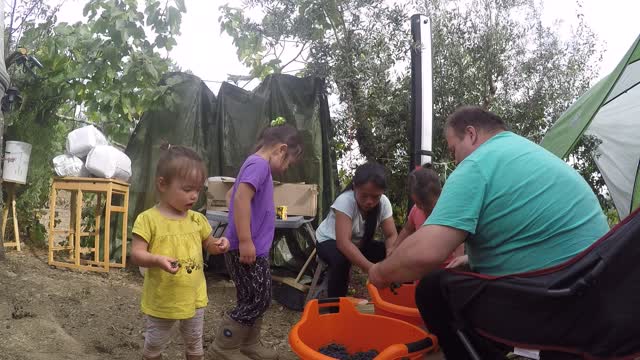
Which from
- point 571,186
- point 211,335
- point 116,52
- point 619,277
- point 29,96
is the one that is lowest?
point 211,335

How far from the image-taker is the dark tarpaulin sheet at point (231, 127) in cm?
412

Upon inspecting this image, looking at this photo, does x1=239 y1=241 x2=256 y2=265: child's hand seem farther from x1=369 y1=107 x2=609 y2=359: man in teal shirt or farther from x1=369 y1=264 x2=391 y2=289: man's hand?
x1=369 y1=107 x2=609 y2=359: man in teal shirt

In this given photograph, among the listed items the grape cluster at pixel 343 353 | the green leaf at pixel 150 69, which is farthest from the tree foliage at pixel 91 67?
the grape cluster at pixel 343 353

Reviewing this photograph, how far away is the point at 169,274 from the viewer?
174 centimetres

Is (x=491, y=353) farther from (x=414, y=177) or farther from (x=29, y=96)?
(x=29, y=96)

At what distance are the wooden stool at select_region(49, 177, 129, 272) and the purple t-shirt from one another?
195 centimetres

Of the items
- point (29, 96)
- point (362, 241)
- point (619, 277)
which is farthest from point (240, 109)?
point (619, 277)

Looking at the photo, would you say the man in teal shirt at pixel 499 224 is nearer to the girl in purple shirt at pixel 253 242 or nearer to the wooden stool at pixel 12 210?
the girl in purple shirt at pixel 253 242

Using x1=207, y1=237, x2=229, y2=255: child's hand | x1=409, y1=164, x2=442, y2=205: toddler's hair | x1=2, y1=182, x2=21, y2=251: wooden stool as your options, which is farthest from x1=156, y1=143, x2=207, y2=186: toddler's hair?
Answer: x1=2, y1=182, x2=21, y2=251: wooden stool

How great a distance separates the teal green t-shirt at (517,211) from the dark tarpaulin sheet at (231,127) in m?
2.81

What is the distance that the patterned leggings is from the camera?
83.8 inches

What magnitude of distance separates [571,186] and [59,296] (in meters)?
2.73

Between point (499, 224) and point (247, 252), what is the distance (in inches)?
42.6

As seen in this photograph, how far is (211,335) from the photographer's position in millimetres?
2717
